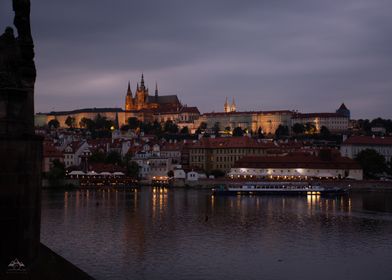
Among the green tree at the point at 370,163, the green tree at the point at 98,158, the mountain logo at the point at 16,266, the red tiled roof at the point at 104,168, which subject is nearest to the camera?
the mountain logo at the point at 16,266

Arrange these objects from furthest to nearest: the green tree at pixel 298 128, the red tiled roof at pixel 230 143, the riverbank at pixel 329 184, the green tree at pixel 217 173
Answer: the green tree at pixel 298 128, the red tiled roof at pixel 230 143, the green tree at pixel 217 173, the riverbank at pixel 329 184

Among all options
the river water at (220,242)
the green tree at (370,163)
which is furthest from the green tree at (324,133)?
the river water at (220,242)

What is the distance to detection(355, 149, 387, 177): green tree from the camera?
107 meters

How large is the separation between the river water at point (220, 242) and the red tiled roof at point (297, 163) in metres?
45.1

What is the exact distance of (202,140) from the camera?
4788 inches

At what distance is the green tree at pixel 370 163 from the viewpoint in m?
107

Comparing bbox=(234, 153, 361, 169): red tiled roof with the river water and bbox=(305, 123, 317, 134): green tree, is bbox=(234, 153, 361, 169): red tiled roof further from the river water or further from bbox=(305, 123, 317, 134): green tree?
bbox=(305, 123, 317, 134): green tree

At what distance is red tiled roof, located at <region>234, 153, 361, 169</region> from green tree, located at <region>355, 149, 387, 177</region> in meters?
6.57

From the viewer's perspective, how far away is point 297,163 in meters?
99.8

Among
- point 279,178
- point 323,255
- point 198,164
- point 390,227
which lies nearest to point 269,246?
point 323,255

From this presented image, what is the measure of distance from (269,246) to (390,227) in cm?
1281

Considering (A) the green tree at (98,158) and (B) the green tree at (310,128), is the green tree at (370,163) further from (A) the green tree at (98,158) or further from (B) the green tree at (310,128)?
(B) the green tree at (310,128)

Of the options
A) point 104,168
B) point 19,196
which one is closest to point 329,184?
point 104,168

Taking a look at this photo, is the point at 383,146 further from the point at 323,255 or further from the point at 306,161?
the point at 323,255
